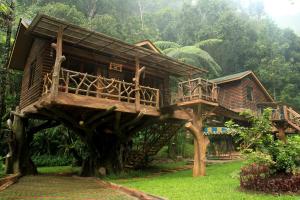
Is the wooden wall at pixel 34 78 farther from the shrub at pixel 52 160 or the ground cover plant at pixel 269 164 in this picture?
the ground cover plant at pixel 269 164

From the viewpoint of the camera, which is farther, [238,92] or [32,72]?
[238,92]

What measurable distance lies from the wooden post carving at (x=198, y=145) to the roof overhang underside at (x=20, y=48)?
8.60 m

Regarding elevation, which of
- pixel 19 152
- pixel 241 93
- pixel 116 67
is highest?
pixel 241 93

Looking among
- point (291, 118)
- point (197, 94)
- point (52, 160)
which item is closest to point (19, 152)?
point (52, 160)

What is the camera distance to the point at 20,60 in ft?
56.4

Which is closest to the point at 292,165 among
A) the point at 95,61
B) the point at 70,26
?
the point at 70,26

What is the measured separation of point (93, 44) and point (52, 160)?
43.7 ft

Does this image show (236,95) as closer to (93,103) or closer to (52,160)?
(52,160)

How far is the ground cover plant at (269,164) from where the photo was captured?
7680mm

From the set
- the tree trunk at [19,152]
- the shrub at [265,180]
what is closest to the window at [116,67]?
the tree trunk at [19,152]

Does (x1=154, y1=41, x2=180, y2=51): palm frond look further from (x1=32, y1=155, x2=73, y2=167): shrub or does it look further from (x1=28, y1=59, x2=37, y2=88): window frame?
(x1=28, y1=59, x2=37, y2=88): window frame

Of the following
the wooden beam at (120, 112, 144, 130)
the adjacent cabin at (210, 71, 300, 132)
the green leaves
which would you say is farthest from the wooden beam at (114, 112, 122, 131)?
the adjacent cabin at (210, 71, 300, 132)

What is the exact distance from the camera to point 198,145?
12.8 meters

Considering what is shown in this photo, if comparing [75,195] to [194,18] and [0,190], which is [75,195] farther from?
[194,18]
